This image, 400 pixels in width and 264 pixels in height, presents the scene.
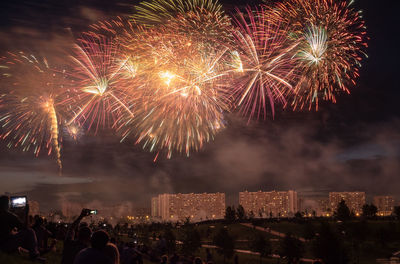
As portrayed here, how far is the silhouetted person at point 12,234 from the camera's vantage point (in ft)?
26.5

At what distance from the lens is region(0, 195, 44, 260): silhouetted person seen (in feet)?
26.5

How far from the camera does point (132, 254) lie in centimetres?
1159

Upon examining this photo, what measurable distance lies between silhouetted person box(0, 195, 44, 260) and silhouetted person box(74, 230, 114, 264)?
2700mm

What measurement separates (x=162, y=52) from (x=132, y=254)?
15979 millimetres

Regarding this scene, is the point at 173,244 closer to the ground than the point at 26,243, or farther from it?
closer to the ground

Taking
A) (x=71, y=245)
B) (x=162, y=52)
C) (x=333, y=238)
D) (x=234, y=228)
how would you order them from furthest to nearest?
(x=234, y=228) → (x=333, y=238) → (x=162, y=52) → (x=71, y=245)

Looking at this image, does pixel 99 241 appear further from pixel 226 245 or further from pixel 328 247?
pixel 226 245

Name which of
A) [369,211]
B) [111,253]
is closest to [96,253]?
[111,253]

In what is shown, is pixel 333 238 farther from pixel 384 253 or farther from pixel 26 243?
pixel 26 243

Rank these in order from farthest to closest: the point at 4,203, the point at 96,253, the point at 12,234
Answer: the point at 12,234
the point at 4,203
the point at 96,253

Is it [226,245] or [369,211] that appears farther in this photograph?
[369,211]

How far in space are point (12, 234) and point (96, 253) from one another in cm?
334

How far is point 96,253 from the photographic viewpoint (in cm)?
614

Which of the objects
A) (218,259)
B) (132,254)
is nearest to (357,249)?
(218,259)
